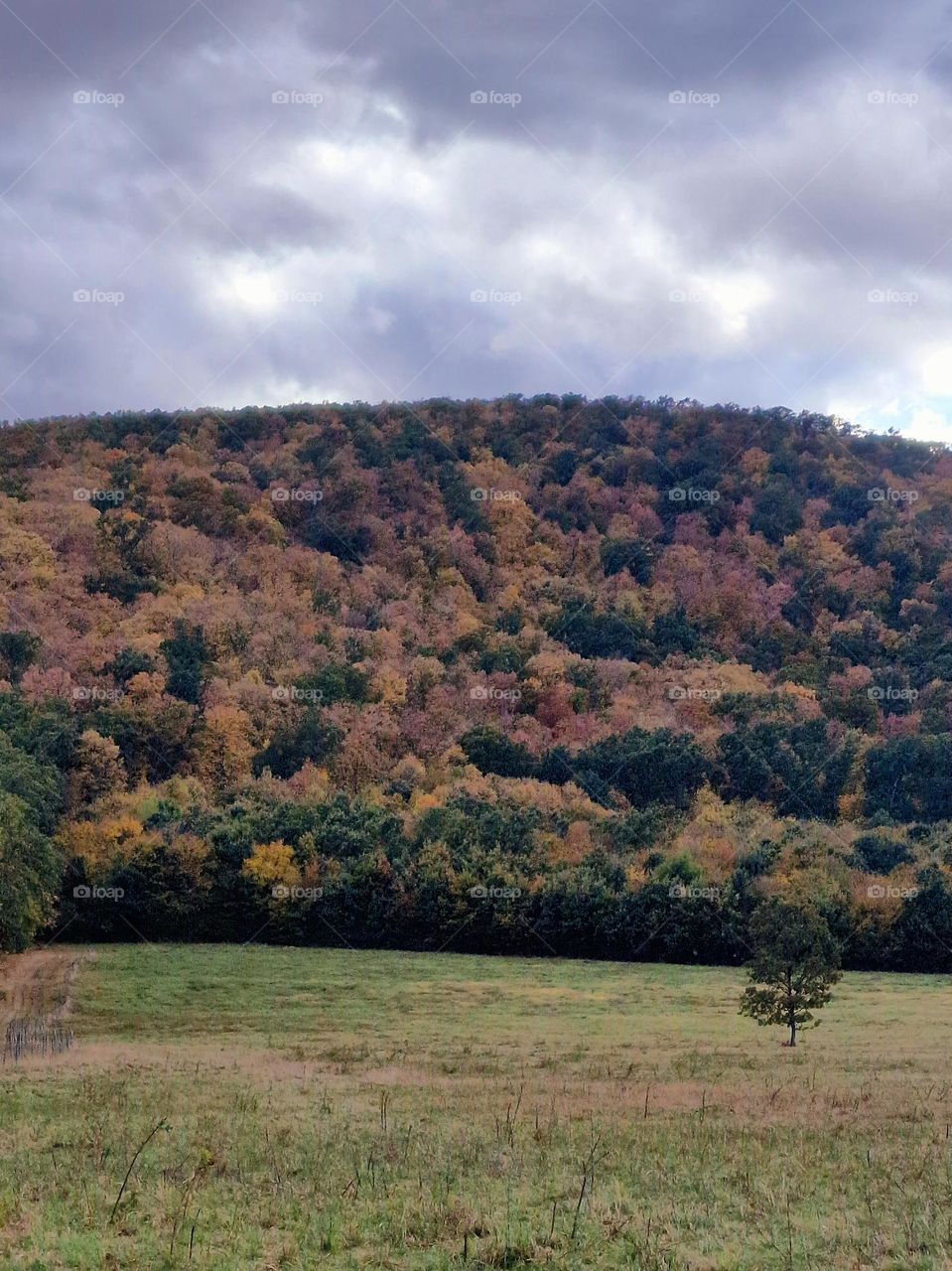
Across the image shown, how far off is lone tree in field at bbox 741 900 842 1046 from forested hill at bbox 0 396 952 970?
4319 millimetres

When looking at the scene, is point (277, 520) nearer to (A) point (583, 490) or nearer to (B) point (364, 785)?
(A) point (583, 490)

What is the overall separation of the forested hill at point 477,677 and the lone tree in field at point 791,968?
170 inches

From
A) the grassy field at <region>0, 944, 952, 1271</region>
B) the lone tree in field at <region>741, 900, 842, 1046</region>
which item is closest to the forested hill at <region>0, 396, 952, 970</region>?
the lone tree in field at <region>741, 900, 842, 1046</region>

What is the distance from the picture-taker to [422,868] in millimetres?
45562

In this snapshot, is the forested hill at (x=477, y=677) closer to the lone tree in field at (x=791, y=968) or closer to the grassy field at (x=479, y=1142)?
the lone tree in field at (x=791, y=968)

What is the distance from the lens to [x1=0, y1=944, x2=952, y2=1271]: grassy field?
1078 cm

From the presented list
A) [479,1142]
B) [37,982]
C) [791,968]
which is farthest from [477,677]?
[479,1142]

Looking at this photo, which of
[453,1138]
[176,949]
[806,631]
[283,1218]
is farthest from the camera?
[806,631]

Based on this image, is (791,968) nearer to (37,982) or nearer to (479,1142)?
(479,1142)

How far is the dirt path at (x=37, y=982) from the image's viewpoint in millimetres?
33062

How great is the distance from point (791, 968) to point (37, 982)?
22.2 m

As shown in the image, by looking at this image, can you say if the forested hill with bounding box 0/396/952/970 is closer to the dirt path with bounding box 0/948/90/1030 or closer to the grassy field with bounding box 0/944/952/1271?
the dirt path with bounding box 0/948/90/1030

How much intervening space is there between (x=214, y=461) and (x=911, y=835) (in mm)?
70998

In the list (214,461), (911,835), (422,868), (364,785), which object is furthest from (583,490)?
(422,868)
